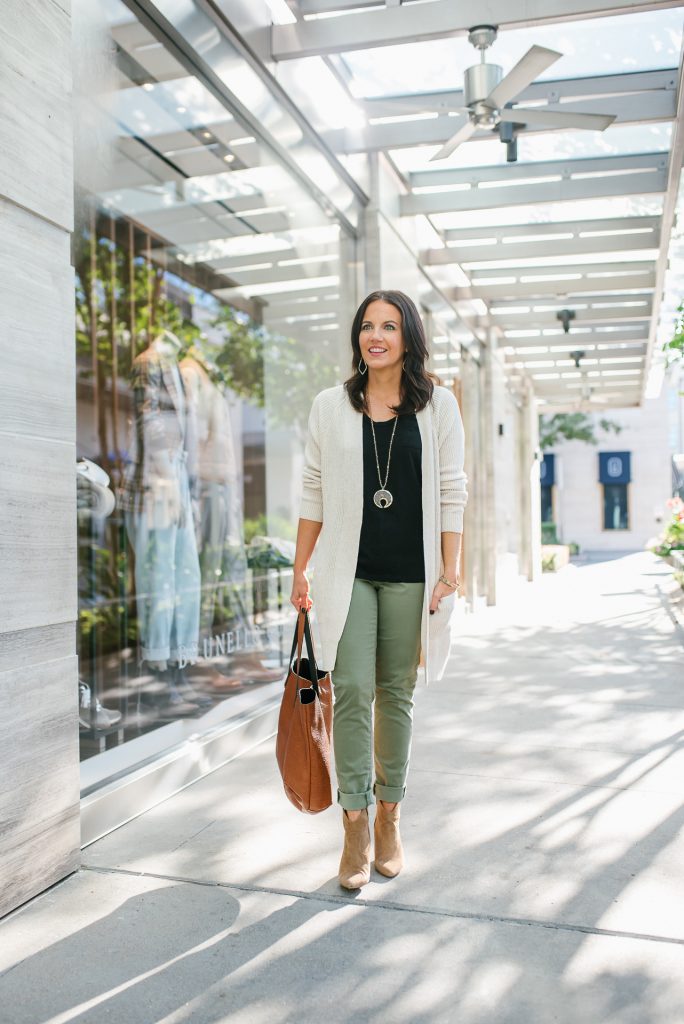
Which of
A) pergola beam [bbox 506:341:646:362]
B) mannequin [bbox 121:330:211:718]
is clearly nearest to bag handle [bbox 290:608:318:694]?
mannequin [bbox 121:330:211:718]

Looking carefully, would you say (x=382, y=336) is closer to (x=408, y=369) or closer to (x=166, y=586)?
(x=408, y=369)

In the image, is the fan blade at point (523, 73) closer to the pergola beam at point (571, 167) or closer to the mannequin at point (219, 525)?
the pergola beam at point (571, 167)

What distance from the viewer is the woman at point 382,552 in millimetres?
2779

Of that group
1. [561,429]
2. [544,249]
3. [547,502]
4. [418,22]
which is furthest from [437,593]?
[547,502]

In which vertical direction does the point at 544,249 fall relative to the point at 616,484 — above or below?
above

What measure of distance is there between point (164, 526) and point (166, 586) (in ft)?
1.10

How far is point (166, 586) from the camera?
16.3 feet

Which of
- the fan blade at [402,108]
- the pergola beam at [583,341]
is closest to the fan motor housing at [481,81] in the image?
the fan blade at [402,108]

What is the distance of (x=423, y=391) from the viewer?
9.37 ft

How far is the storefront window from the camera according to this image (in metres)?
4.71

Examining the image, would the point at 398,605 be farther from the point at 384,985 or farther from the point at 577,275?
the point at 577,275

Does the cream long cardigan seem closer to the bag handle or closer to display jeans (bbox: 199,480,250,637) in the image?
the bag handle

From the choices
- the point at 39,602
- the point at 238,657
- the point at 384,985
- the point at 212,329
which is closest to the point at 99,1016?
the point at 384,985

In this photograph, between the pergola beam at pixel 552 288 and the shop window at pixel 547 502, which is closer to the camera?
the pergola beam at pixel 552 288
